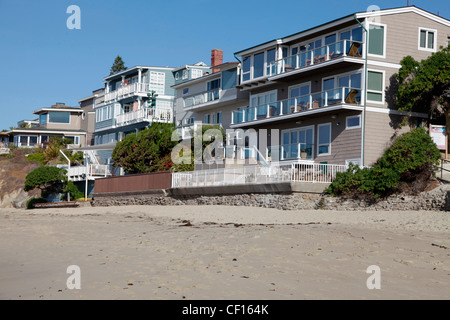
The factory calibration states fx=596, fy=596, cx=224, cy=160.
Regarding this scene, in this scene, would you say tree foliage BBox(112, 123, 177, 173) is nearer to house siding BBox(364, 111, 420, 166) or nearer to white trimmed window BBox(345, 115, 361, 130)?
white trimmed window BBox(345, 115, 361, 130)

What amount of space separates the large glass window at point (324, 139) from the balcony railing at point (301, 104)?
1.35 m

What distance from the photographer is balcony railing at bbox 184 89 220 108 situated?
47719 millimetres

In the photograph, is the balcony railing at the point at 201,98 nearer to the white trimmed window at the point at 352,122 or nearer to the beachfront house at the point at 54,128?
the white trimmed window at the point at 352,122

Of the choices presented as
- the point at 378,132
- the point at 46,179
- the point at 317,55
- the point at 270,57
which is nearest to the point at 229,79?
the point at 270,57

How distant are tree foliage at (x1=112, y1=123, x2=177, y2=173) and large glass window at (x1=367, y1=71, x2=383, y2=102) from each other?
657 inches

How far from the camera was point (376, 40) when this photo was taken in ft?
108

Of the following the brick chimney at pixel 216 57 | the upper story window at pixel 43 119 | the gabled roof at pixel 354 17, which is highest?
the brick chimney at pixel 216 57

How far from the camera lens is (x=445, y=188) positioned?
2498cm

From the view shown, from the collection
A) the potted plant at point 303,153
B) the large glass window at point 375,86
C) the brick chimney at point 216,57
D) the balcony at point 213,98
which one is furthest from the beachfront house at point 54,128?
the large glass window at point 375,86

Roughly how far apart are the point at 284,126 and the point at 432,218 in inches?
703

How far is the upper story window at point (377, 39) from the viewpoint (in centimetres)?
3284
